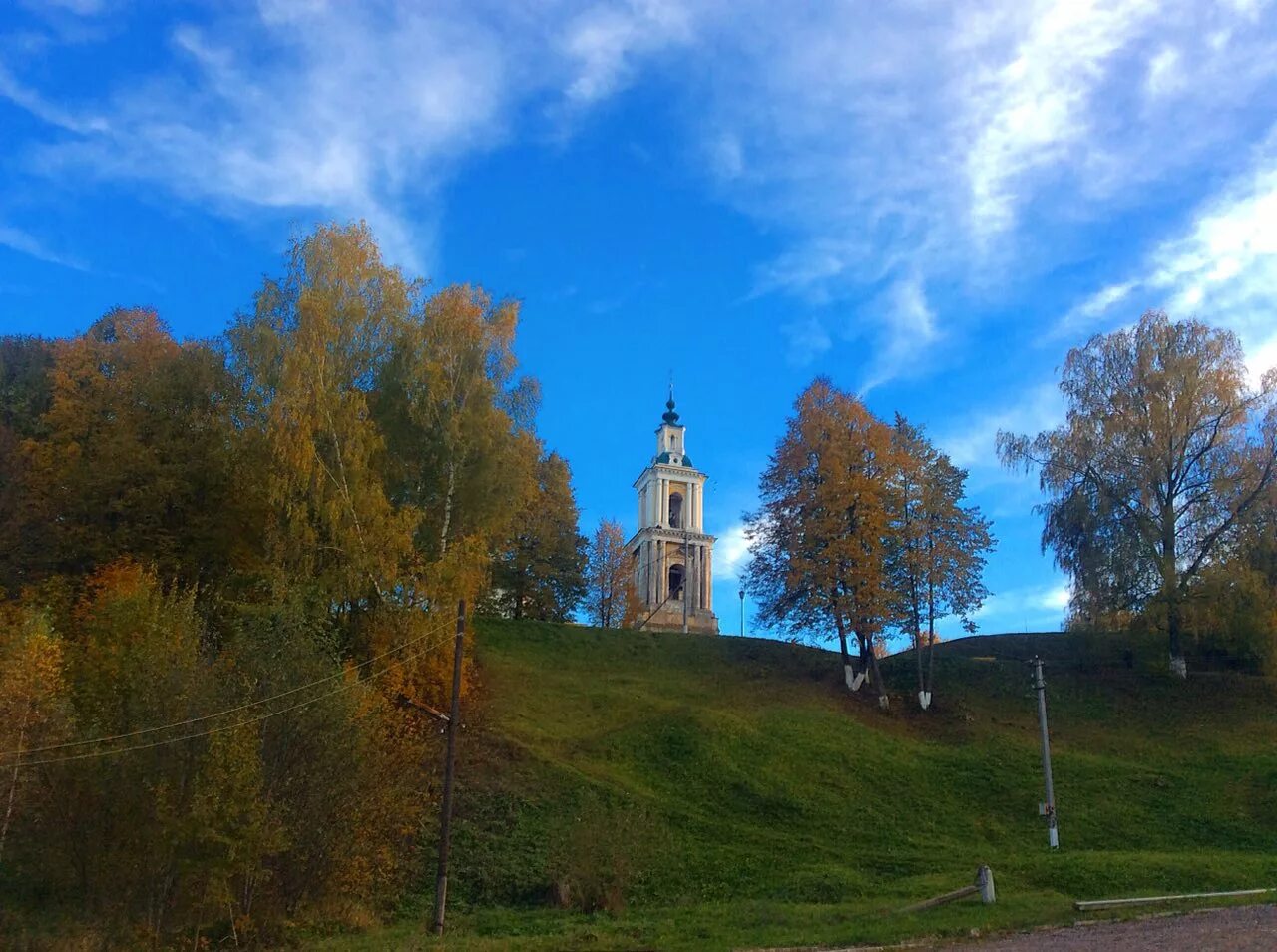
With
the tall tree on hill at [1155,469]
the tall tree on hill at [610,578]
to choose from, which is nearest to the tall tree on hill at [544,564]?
the tall tree on hill at [610,578]

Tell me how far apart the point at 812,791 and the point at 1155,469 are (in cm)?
2019

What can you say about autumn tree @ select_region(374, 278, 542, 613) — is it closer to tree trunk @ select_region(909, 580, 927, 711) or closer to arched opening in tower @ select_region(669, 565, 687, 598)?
tree trunk @ select_region(909, 580, 927, 711)

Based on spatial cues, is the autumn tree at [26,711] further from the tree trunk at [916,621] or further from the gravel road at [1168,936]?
the tree trunk at [916,621]

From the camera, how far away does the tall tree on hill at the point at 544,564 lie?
55.8m

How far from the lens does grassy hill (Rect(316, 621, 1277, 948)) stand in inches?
864

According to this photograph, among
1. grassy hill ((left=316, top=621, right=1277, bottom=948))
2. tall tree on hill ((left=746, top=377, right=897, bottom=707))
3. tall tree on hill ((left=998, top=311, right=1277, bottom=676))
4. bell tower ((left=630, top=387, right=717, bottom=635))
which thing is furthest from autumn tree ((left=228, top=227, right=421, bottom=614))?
A: bell tower ((left=630, top=387, right=717, bottom=635))

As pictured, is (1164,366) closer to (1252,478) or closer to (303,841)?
(1252,478)

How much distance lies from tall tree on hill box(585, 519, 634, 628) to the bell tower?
11735mm

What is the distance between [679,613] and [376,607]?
5504 centimetres

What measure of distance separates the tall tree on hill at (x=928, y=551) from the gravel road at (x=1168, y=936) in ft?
66.2

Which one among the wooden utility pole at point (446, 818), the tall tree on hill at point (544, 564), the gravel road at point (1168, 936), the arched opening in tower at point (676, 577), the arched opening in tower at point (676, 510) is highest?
the arched opening in tower at point (676, 510)

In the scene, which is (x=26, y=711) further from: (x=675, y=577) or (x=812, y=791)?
(x=675, y=577)

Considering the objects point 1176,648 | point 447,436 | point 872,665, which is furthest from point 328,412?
point 1176,648

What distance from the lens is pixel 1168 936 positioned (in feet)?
55.0
